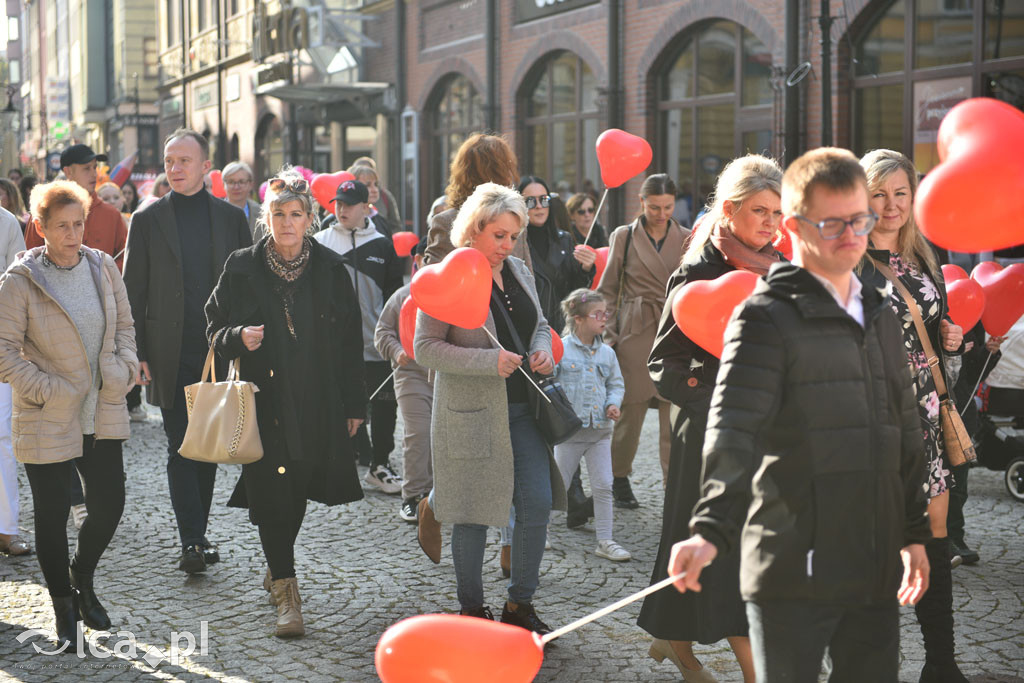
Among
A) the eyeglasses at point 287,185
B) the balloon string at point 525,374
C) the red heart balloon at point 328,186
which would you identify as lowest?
the balloon string at point 525,374

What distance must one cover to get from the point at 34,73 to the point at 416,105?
79.8 m

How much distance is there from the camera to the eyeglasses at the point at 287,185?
5.27m

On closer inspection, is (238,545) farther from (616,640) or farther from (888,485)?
(888,485)

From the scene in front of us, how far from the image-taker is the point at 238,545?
649cm

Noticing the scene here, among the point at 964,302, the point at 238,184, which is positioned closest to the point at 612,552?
the point at 964,302

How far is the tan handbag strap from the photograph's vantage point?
169 inches

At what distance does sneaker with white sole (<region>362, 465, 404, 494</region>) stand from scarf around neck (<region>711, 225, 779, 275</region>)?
404cm

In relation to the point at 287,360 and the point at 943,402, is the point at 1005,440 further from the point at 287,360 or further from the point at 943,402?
the point at 287,360

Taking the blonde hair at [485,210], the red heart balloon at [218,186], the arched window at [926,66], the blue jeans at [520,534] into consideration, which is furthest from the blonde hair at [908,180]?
the red heart balloon at [218,186]

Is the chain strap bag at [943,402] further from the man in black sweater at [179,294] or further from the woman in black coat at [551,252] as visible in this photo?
the man in black sweater at [179,294]

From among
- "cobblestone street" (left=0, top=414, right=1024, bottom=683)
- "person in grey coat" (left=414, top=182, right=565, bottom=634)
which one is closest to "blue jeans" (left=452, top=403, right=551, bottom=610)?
"person in grey coat" (left=414, top=182, right=565, bottom=634)

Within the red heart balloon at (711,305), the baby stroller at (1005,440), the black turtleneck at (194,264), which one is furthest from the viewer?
the baby stroller at (1005,440)

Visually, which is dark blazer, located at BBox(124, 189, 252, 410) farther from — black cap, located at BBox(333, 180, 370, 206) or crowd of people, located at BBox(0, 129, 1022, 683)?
black cap, located at BBox(333, 180, 370, 206)

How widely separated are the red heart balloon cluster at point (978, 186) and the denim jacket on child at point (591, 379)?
339 centimetres
